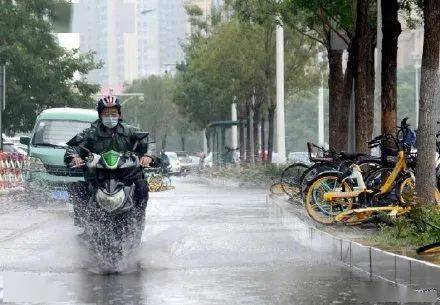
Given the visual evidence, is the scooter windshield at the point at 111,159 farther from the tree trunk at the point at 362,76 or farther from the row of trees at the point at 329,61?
the tree trunk at the point at 362,76

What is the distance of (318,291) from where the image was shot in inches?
403

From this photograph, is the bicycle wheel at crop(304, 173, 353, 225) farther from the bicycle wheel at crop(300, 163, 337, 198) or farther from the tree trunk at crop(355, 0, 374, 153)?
the tree trunk at crop(355, 0, 374, 153)

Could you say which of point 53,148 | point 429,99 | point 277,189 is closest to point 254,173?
point 277,189

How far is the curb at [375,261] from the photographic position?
1054 cm

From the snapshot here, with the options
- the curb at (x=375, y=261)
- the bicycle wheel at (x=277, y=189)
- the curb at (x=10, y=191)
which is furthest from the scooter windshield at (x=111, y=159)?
the curb at (x=10, y=191)

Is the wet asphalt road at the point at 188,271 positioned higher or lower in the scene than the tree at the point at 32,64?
lower

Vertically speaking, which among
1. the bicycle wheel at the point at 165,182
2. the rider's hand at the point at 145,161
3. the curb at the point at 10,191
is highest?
the rider's hand at the point at 145,161

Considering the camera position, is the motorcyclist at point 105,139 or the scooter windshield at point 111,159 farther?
the motorcyclist at point 105,139

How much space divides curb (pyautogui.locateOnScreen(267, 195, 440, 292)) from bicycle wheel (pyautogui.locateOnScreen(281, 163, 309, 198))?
330 inches

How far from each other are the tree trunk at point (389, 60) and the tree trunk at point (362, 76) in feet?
4.60

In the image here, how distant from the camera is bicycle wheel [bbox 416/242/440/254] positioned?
11.8 meters

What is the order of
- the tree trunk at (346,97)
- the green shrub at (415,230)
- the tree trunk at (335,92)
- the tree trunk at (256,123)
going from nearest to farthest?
the green shrub at (415,230) → the tree trunk at (346,97) → the tree trunk at (335,92) → the tree trunk at (256,123)

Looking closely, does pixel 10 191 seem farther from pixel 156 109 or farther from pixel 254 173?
pixel 156 109

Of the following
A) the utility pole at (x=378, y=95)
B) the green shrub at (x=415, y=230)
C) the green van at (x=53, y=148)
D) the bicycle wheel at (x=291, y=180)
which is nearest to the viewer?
the green shrub at (x=415, y=230)
